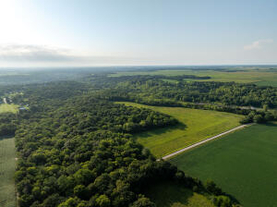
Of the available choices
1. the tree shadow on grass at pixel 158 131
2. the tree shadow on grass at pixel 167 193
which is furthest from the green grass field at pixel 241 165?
the tree shadow on grass at pixel 158 131

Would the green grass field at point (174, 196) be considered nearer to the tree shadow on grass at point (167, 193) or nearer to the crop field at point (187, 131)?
the tree shadow on grass at point (167, 193)

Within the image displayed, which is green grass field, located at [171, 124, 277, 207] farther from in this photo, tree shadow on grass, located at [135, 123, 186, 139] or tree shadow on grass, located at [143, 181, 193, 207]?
tree shadow on grass, located at [135, 123, 186, 139]

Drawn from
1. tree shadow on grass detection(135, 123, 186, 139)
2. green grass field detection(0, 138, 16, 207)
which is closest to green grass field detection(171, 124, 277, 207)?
tree shadow on grass detection(135, 123, 186, 139)

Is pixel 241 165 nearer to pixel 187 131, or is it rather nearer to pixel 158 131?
pixel 187 131

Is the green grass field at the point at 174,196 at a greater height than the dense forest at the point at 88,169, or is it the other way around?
the dense forest at the point at 88,169

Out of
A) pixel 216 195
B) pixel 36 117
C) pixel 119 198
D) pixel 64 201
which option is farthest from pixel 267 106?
pixel 36 117

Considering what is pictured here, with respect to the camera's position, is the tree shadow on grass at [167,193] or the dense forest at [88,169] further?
the tree shadow on grass at [167,193]
